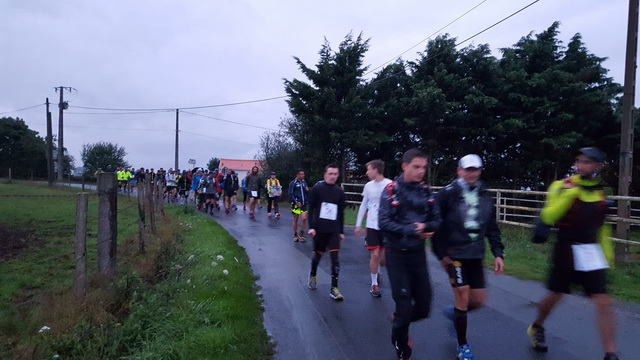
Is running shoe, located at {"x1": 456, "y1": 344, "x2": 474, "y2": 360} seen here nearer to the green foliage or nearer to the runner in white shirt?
the runner in white shirt

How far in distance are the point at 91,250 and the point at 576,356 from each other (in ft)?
32.7

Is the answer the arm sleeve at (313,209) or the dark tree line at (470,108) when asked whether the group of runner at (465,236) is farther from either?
the dark tree line at (470,108)

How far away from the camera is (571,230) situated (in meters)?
3.98

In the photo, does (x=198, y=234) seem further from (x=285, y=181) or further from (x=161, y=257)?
(x=285, y=181)

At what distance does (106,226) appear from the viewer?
651 cm

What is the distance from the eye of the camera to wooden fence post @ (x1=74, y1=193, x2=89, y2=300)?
5.79 metres

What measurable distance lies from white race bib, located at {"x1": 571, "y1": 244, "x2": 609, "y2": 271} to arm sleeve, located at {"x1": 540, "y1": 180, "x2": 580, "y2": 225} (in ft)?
0.98

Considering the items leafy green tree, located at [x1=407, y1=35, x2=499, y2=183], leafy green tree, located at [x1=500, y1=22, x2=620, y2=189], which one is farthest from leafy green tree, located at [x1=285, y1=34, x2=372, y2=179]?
leafy green tree, located at [x1=500, y1=22, x2=620, y2=189]

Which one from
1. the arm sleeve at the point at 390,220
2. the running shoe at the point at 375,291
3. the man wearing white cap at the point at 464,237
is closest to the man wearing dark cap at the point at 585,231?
the man wearing white cap at the point at 464,237

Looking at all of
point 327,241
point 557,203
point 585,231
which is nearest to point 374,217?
point 327,241

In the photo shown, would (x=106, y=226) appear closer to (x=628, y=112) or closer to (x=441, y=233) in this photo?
(x=441, y=233)

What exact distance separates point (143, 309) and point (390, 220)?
3141mm

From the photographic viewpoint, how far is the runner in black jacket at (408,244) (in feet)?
12.8

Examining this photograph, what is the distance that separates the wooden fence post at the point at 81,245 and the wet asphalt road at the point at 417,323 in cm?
232
